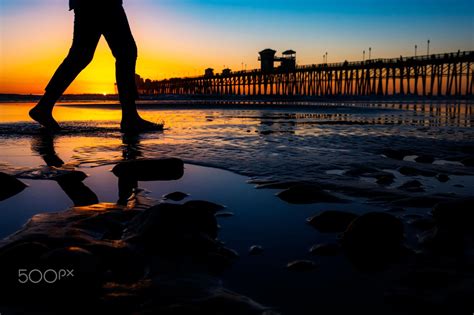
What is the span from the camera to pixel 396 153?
3.98 metres

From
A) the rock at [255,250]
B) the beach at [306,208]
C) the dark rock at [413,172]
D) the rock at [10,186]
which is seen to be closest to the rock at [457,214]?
the beach at [306,208]

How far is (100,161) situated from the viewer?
11.1 feet

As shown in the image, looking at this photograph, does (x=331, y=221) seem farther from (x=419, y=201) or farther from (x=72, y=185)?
(x=72, y=185)

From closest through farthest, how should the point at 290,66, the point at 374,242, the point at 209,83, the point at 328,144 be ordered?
1. the point at 374,242
2. the point at 328,144
3. the point at 290,66
4. the point at 209,83

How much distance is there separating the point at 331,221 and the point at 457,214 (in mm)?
553

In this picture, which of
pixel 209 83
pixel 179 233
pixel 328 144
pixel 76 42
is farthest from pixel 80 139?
pixel 209 83

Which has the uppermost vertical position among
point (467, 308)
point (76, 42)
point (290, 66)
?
point (290, 66)

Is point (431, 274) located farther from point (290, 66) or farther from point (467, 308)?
point (290, 66)

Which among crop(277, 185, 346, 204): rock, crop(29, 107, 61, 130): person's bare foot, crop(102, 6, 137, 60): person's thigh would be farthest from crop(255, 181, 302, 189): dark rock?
crop(29, 107, 61, 130): person's bare foot

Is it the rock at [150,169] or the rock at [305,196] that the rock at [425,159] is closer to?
the rock at [305,196]

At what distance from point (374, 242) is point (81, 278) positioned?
106 centimetres

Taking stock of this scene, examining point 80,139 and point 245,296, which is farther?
point 80,139

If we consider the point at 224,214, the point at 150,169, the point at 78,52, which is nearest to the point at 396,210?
the point at 224,214

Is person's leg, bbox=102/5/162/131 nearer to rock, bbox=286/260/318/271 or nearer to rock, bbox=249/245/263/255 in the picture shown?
rock, bbox=249/245/263/255
